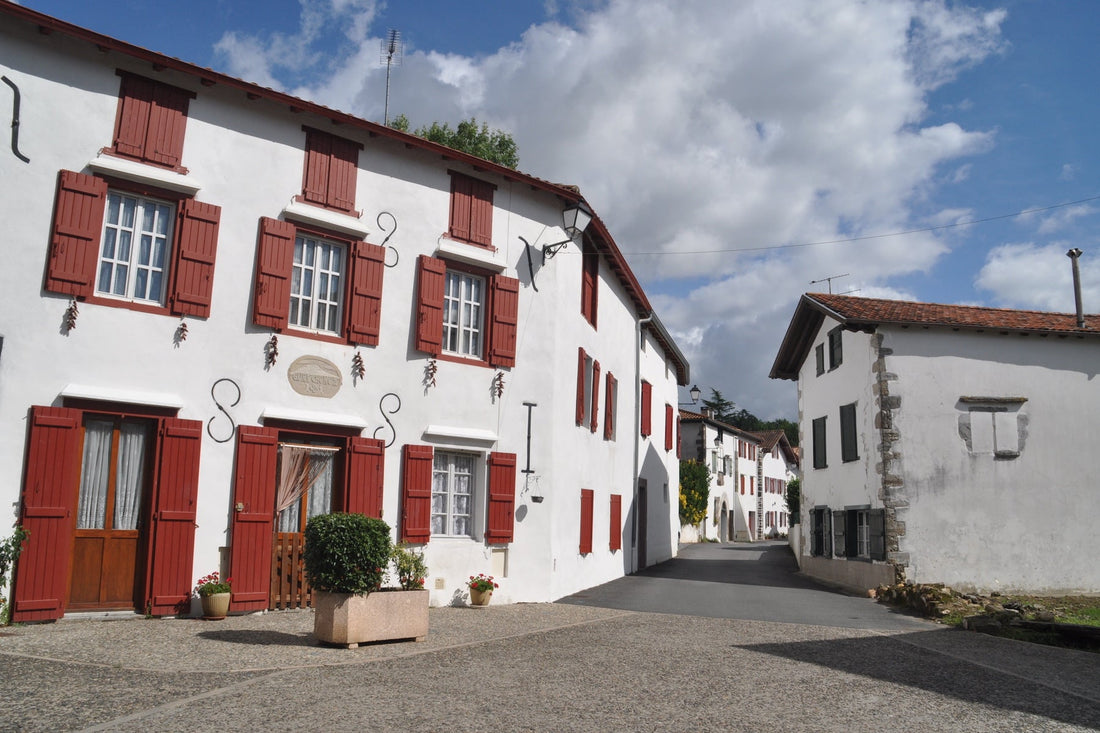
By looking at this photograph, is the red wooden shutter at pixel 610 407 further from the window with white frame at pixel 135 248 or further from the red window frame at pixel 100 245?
the window with white frame at pixel 135 248

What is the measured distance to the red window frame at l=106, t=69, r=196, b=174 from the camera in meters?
10.1

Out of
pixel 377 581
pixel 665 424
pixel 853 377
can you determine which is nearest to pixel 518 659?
pixel 377 581

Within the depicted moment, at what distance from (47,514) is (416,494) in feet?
14.7

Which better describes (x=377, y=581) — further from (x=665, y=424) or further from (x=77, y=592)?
(x=665, y=424)

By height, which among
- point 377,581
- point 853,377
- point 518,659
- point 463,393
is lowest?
point 518,659

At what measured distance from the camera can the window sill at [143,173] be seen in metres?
9.92

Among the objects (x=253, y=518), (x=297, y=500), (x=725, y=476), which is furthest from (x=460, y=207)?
(x=725, y=476)

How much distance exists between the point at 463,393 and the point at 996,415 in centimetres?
1113

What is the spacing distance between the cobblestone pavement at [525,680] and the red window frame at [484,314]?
4092 millimetres

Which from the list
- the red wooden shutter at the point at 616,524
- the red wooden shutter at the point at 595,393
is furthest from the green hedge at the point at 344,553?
the red wooden shutter at the point at 616,524

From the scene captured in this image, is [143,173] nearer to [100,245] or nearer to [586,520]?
[100,245]

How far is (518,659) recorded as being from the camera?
7.93 metres

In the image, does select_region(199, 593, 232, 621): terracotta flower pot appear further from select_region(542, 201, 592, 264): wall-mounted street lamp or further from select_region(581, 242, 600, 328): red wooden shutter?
select_region(581, 242, 600, 328): red wooden shutter

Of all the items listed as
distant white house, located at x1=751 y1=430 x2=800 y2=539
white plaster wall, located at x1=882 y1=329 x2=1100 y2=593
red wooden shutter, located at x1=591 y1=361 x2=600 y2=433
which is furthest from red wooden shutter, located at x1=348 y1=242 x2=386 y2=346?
distant white house, located at x1=751 y1=430 x2=800 y2=539
